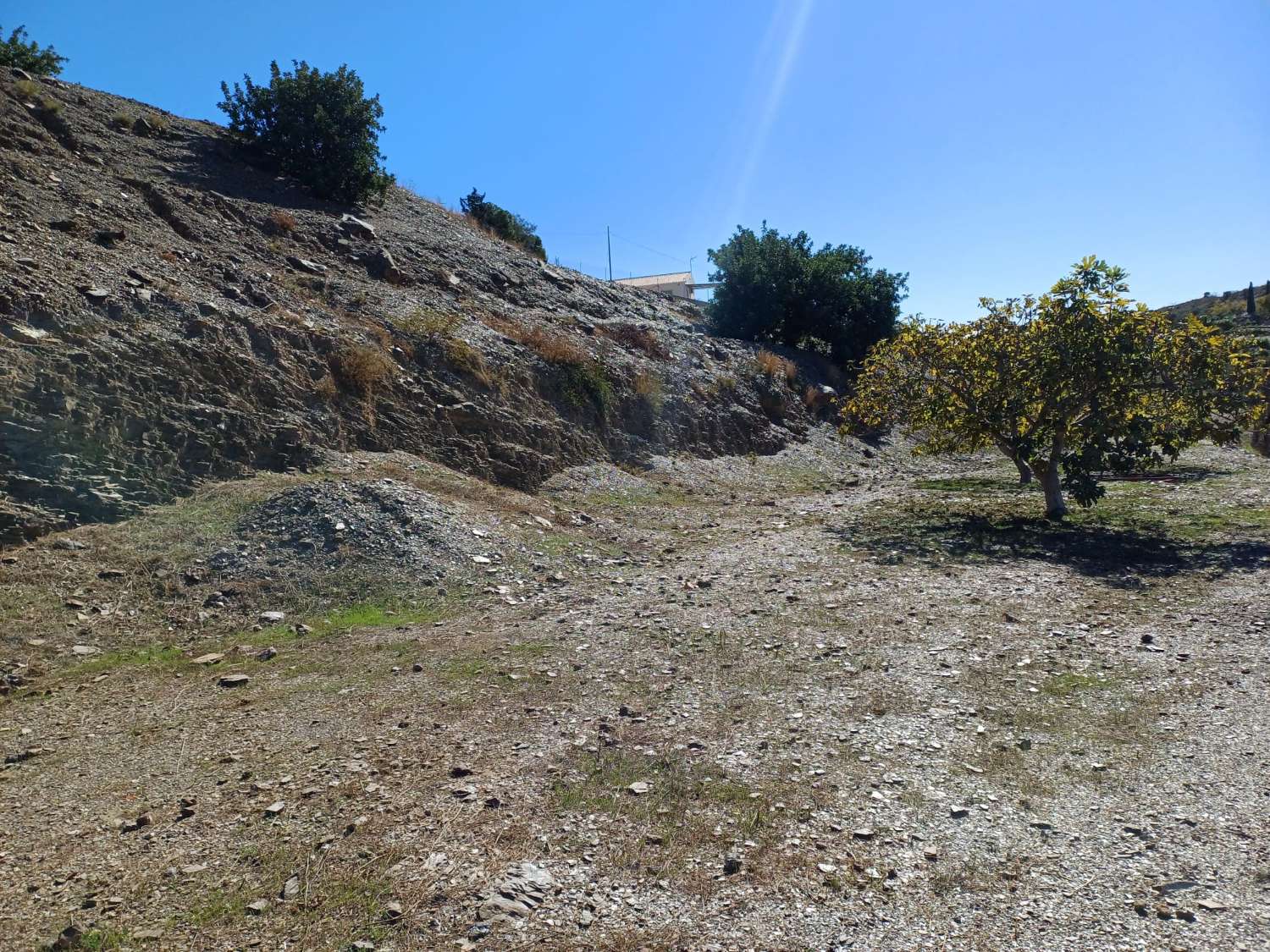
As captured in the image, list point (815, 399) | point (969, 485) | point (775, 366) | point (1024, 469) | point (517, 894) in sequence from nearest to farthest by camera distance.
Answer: point (517, 894)
point (1024, 469)
point (969, 485)
point (775, 366)
point (815, 399)

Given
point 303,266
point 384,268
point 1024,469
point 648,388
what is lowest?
point 1024,469

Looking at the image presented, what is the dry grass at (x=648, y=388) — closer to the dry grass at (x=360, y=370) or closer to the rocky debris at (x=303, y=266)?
the dry grass at (x=360, y=370)

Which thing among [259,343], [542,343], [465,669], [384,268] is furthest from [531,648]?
[384,268]

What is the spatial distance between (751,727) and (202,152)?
21.6 metres

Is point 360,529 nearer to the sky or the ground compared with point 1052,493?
nearer to the sky

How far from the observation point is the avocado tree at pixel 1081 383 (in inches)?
484

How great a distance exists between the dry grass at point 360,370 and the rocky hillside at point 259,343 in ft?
0.19

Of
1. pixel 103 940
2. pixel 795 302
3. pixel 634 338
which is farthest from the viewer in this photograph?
pixel 795 302

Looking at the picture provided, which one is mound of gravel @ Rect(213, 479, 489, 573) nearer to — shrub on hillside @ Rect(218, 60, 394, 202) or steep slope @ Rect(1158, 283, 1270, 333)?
shrub on hillside @ Rect(218, 60, 394, 202)

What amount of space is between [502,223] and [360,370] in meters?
18.5

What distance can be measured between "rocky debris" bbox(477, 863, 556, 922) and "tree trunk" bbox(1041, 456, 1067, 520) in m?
12.5

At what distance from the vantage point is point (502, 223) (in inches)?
1230

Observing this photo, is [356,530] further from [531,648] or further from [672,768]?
[672,768]

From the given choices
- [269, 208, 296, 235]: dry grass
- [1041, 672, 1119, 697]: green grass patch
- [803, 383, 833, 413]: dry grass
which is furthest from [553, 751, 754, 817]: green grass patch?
[803, 383, 833, 413]: dry grass
